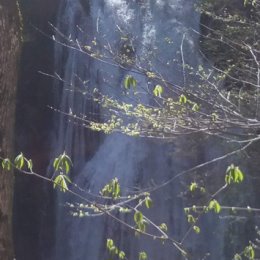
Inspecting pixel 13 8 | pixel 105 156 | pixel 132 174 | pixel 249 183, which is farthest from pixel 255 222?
pixel 13 8

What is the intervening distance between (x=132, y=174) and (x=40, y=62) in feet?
9.03

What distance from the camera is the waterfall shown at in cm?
976

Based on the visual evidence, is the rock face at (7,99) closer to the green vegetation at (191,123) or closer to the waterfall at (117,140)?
the green vegetation at (191,123)

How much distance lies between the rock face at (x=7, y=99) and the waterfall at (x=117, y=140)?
17.7 ft

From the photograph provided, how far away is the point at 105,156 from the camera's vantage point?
414 inches

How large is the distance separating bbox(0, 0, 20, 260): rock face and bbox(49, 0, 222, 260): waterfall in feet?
17.7

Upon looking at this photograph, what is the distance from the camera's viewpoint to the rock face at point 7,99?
361 centimetres

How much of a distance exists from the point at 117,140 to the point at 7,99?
6717 mm

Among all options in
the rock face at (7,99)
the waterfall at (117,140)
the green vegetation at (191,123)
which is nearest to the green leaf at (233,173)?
the green vegetation at (191,123)

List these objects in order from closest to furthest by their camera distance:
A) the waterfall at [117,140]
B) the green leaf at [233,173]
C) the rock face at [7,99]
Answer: the green leaf at [233,173], the rock face at [7,99], the waterfall at [117,140]

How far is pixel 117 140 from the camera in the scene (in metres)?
10.4

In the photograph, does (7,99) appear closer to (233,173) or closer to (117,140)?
(233,173)

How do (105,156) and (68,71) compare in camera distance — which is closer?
(105,156)

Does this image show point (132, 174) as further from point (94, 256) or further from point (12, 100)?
point (12, 100)
